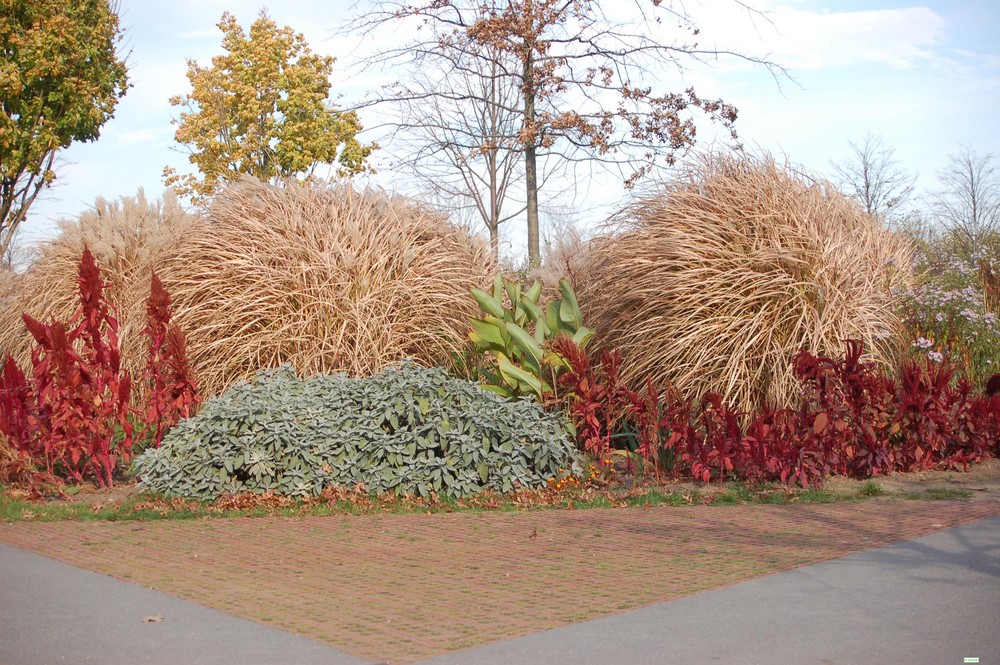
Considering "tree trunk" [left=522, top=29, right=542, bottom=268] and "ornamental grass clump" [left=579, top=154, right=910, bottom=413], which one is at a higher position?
"tree trunk" [left=522, top=29, right=542, bottom=268]

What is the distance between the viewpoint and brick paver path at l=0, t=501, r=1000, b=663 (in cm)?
444

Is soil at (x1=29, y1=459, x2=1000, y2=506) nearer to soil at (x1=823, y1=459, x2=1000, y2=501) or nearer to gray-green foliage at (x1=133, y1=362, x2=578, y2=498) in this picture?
soil at (x1=823, y1=459, x2=1000, y2=501)

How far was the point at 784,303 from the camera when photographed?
27.9 feet

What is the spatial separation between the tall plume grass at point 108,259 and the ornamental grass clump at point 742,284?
17.8ft

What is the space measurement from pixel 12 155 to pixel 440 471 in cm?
1581

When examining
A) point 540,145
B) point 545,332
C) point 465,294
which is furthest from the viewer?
point 540,145

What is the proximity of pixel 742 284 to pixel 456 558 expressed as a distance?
14.2 feet

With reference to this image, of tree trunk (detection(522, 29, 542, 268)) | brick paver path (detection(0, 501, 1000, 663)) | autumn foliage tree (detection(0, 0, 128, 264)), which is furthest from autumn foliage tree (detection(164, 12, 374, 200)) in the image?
brick paver path (detection(0, 501, 1000, 663))

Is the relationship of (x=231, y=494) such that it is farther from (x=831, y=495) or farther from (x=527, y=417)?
(x=831, y=495)

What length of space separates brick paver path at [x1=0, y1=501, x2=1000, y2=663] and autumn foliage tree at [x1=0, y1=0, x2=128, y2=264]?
1500 cm

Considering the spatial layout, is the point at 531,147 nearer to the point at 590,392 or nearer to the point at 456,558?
the point at 590,392

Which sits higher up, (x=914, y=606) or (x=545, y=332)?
(x=545, y=332)

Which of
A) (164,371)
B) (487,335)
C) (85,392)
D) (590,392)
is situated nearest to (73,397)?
(85,392)

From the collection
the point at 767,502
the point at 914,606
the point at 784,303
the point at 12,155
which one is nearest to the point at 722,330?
the point at 784,303
